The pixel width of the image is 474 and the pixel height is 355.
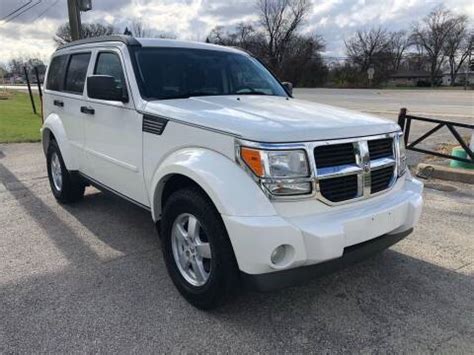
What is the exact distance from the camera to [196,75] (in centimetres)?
400

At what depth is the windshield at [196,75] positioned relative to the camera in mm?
3736

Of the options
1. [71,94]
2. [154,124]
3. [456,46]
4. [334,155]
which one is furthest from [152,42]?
[456,46]

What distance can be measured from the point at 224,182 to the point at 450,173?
17.7ft

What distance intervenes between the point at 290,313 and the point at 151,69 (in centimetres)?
235

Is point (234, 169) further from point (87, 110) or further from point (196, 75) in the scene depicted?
point (87, 110)

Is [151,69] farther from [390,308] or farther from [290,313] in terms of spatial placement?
[390,308]

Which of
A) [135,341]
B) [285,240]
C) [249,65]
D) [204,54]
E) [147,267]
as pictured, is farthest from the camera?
[249,65]

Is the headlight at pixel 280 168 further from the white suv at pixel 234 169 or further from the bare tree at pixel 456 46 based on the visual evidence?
the bare tree at pixel 456 46

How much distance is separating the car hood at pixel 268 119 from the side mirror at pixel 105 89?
0.37 metres

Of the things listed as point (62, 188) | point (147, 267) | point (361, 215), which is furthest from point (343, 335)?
point (62, 188)

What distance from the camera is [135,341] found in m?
2.74

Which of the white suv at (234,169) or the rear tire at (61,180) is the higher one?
the white suv at (234,169)

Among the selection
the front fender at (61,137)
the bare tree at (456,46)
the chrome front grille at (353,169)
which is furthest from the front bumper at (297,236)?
the bare tree at (456,46)

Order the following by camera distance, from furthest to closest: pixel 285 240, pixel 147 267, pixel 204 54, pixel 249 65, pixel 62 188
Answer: pixel 62 188 < pixel 249 65 < pixel 204 54 < pixel 147 267 < pixel 285 240
